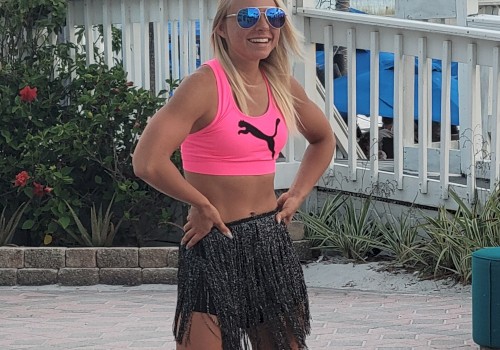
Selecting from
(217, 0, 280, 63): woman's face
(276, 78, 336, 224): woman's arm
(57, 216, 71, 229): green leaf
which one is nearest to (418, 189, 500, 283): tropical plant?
(57, 216, 71, 229): green leaf

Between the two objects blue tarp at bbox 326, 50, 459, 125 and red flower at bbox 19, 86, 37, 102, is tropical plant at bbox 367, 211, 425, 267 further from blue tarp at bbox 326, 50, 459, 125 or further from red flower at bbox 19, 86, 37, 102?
red flower at bbox 19, 86, 37, 102

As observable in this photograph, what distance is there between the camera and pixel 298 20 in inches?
328

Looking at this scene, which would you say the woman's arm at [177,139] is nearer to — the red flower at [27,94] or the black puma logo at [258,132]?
the black puma logo at [258,132]

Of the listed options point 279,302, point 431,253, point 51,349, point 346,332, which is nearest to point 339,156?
point 431,253

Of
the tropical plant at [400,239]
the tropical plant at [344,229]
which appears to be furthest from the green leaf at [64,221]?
the tropical plant at [400,239]

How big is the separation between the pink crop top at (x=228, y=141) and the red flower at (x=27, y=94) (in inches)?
173

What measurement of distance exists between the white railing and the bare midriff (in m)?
3.70

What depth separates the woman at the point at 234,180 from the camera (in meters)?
3.79

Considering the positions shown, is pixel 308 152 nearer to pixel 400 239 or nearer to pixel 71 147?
pixel 400 239

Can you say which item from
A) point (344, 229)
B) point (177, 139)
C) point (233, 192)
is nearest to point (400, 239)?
point (344, 229)

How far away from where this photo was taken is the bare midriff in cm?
390

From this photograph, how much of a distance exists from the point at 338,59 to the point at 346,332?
6.44 m

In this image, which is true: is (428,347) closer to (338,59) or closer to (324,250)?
(324,250)

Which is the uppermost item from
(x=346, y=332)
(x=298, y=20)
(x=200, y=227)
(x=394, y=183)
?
(x=298, y=20)
